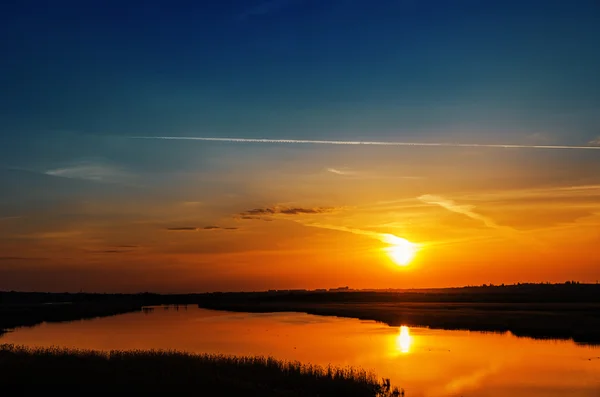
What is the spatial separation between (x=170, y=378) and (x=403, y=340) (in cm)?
3019

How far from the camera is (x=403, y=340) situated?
165 ft

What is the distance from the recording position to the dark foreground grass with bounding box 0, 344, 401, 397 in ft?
72.8

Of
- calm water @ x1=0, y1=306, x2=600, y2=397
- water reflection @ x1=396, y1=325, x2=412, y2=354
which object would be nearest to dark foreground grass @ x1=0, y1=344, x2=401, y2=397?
calm water @ x1=0, y1=306, x2=600, y2=397

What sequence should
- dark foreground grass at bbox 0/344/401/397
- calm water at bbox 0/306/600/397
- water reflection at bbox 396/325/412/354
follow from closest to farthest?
dark foreground grass at bbox 0/344/401/397 < calm water at bbox 0/306/600/397 < water reflection at bbox 396/325/412/354

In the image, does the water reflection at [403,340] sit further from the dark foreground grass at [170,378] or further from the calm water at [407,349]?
the dark foreground grass at [170,378]

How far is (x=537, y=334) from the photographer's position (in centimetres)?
5175

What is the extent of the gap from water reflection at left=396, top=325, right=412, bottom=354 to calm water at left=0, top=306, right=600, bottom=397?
0.08 m

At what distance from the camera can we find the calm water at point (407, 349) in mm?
29672

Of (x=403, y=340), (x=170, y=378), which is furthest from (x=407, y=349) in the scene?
(x=170, y=378)

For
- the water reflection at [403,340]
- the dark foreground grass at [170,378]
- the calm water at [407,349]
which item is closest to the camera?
the dark foreground grass at [170,378]

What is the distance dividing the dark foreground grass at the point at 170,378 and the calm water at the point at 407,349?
13.8 ft

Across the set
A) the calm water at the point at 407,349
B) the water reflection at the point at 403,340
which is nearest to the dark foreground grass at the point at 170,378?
the calm water at the point at 407,349

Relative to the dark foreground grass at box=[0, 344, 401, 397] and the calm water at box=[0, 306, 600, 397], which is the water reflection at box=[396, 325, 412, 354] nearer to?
the calm water at box=[0, 306, 600, 397]

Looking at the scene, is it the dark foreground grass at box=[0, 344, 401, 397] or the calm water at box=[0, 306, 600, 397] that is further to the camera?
the calm water at box=[0, 306, 600, 397]
